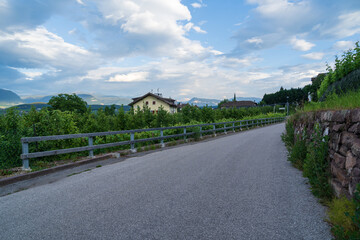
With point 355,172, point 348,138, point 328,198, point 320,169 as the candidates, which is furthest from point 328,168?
point 355,172

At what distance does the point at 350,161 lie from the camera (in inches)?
129

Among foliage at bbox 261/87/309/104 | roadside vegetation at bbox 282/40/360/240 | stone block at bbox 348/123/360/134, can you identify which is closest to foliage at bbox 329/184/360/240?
roadside vegetation at bbox 282/40/360/240

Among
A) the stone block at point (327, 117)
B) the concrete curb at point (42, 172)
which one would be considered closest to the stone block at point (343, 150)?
the stone block at point (327, 117)

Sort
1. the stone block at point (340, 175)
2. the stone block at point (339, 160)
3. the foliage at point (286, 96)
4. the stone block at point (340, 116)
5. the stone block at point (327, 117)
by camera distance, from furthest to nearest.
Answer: the foliage at point (286, 96), the stone block at point (327, 117), the stone block at point (340, 116), the stone block at point (339, 160), the stone block at point (340, 175)

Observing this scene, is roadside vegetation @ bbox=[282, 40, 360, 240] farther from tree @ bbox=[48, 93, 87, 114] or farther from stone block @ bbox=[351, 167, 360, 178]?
tree @ bbox=[48, 93, 87, 114]

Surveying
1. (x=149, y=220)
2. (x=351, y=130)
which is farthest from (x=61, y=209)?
(x=351, y=130)

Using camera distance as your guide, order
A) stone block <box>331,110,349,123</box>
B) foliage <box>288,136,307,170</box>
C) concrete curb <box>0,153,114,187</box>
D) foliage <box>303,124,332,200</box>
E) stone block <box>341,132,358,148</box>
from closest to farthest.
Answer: stone block <box>341,132,358,148</box>
stone block <box>331,110,349,123</box>
foliage <box>303,124,332,200</box>
concrete curb <box>0,153,114,187</box>
foliage <box>288,136,307,170</box>

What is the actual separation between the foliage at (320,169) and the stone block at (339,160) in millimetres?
357

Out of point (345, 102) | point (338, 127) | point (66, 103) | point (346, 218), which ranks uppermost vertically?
point (66, 103)

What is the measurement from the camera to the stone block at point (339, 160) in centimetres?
355

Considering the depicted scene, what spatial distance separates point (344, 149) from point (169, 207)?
9.97 feet

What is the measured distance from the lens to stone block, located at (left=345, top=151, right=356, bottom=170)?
3.18m

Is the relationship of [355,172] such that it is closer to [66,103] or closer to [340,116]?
[340,116]

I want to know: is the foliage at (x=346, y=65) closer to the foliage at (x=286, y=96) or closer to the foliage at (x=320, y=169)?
the foliage at (x=320, y=169)
